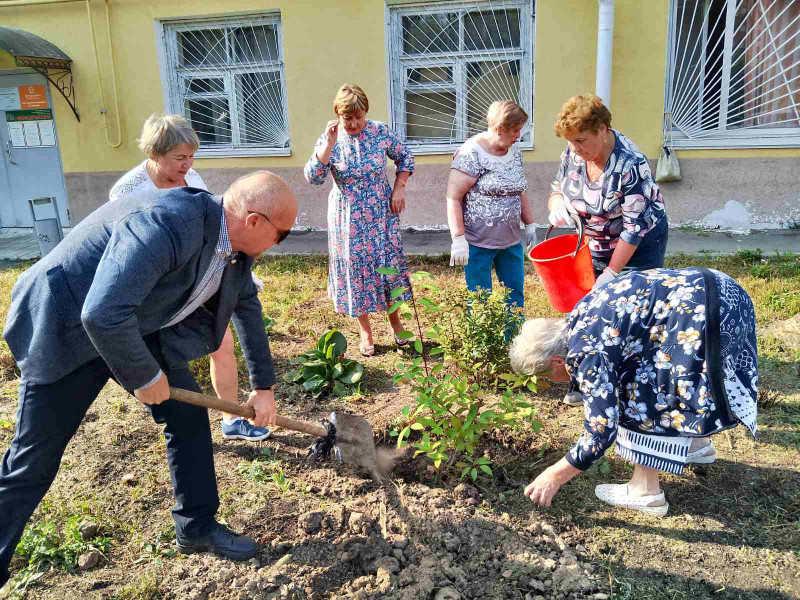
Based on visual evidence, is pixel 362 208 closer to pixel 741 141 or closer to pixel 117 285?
pixel 117 285

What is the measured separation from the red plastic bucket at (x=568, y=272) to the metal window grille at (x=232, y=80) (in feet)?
18.8

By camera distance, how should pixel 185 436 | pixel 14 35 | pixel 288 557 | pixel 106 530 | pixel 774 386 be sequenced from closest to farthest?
pixel 185 436
pixel 288 557
pixel 106 530
pixel 774 386
pixel 14 35

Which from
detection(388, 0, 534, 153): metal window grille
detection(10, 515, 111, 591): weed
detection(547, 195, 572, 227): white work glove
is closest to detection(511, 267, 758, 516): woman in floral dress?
detection(547, 195, 572, 227): white work glove

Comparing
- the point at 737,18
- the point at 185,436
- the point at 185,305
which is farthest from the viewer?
the point at 737,18

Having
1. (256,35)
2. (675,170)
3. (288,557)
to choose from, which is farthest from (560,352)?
(256,35)

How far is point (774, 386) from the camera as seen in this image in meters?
3.74

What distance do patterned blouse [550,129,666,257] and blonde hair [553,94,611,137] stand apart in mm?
211

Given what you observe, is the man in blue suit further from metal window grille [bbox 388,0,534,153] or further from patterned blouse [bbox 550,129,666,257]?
metal window grille [bbox 388,0,534,153]

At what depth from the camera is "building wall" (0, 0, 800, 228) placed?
23.5ft

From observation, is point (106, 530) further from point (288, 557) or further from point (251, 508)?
point (288, 557)

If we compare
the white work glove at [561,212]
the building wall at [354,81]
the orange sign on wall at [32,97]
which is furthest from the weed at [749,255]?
the orange sign on wall at [32,97]

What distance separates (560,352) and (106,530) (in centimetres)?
203

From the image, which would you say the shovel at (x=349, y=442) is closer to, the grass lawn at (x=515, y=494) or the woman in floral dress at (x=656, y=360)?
the grass lawn at (x=515, y=494)

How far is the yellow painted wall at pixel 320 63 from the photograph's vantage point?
7137 mm
